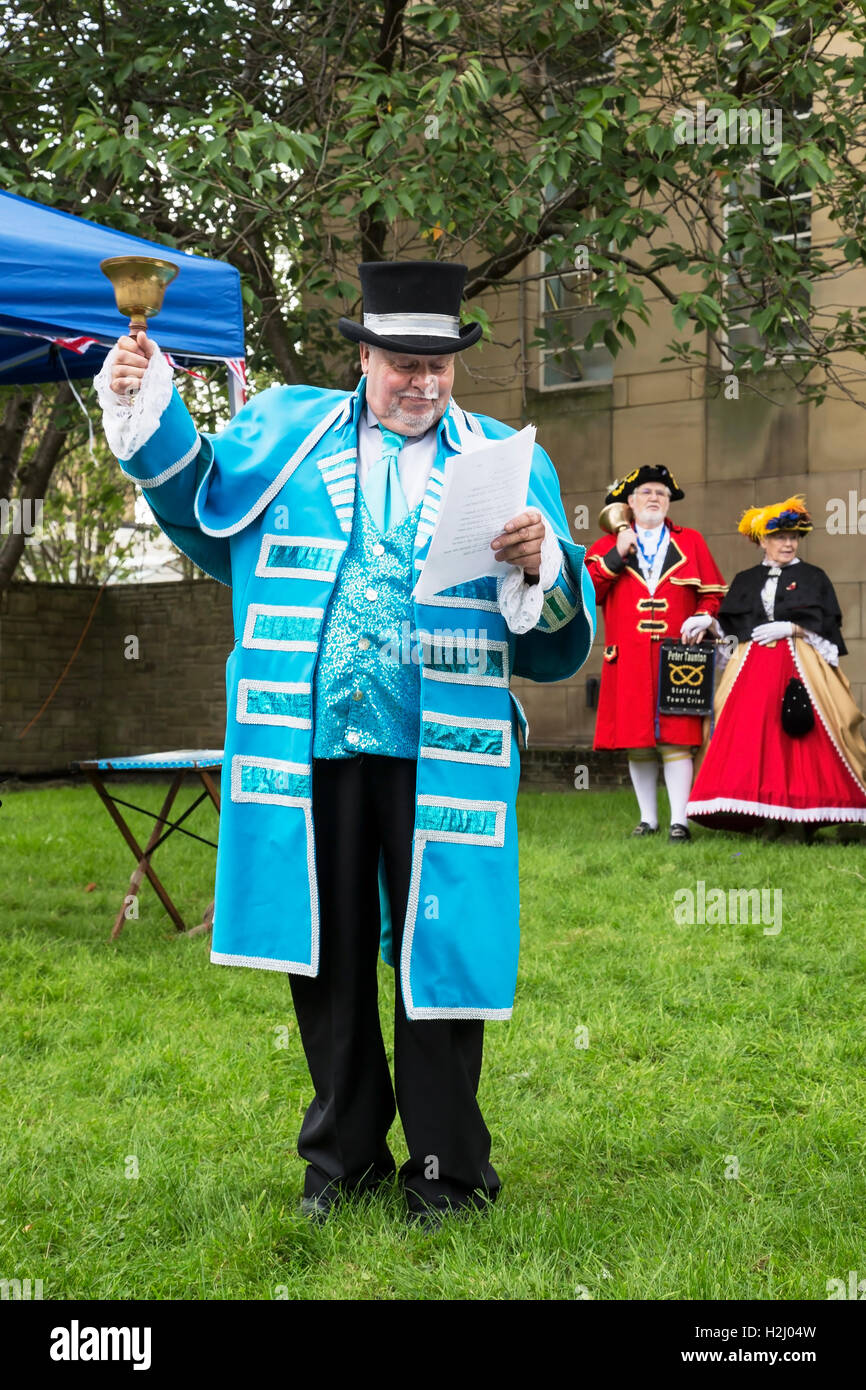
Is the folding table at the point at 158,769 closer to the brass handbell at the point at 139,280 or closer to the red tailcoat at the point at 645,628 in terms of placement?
the brass handbell at the point at 139,280

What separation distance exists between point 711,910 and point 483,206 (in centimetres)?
497

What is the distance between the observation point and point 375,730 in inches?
120

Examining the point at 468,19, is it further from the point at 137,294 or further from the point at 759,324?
the point at 137,294

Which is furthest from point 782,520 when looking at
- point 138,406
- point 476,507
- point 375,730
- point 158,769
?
point 138,406

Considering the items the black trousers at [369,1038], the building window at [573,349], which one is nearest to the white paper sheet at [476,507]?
the black trousers at [369,1038]

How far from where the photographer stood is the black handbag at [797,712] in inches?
351

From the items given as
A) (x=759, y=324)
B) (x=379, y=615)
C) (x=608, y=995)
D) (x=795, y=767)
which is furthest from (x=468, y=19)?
(x=379, y=615)

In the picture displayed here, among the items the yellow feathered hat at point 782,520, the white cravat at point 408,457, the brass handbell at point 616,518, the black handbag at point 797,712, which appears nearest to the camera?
the white cravat at point 408,457

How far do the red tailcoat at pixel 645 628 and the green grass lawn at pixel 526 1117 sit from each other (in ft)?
8.19

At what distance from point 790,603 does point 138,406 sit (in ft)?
23.0

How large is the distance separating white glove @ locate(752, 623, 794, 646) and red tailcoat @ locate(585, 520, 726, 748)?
1.36 feet

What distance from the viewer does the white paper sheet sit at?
263 cm

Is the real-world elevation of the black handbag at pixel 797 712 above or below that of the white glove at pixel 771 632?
below

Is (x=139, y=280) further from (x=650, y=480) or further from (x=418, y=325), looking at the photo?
(x=650, y=480)
